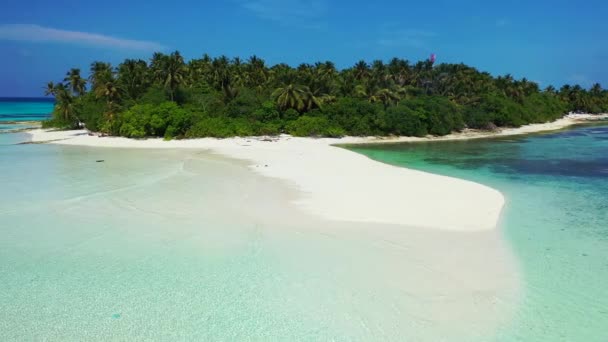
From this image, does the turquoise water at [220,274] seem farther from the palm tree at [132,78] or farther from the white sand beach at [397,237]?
the palm tree at [132,78]

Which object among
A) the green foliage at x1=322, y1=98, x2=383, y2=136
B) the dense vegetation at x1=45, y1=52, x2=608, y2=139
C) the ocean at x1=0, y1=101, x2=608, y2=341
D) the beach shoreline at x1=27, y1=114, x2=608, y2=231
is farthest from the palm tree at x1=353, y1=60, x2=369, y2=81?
the ocean at x1=0, y1=101, x2=608, y2=341

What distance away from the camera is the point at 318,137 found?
1879 inches

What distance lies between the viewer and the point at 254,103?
50938mm

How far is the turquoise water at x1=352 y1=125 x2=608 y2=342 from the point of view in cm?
861

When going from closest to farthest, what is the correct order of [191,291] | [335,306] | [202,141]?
[335,306] → [191,291] → [202,141]

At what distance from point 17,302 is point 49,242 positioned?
4111 mm

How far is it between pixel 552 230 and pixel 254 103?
132ft

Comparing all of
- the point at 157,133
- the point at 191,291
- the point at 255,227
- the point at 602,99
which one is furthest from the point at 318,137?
the point at 602,99

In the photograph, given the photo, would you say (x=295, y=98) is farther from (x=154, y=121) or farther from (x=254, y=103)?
(x=154, y=121)

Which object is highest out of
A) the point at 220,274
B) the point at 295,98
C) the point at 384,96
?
the point at 384,96

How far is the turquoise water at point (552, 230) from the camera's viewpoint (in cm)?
861

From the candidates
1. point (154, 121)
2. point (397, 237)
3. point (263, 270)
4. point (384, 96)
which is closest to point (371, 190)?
point (397, 237)

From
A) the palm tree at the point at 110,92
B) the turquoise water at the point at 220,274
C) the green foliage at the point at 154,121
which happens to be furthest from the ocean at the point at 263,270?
the palm tree at the point at 110,92

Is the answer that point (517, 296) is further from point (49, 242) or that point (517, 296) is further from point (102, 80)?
point (102, 80)
